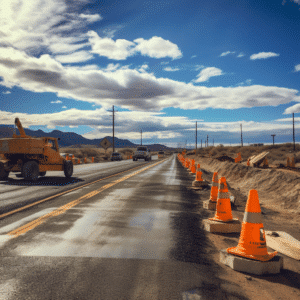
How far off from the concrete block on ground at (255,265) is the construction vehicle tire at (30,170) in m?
12.0

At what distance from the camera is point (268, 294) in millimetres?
3178

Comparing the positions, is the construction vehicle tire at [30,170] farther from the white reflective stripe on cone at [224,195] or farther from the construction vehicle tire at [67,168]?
the white reflective stripe on cone at [224,195]

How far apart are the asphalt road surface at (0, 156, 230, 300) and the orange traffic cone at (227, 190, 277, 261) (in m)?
0.48

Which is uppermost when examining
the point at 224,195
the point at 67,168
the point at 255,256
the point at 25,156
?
the point at 25,156

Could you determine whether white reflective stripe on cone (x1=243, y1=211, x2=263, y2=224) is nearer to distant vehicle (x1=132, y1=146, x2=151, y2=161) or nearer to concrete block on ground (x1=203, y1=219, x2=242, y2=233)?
concrete block on ground (x1=203, y1=219, x2=242, y2=233)

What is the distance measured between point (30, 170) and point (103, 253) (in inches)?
429

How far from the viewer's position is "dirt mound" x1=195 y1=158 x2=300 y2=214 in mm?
10420

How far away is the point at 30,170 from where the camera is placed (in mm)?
13891

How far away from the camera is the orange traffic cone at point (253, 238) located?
3.86 meters

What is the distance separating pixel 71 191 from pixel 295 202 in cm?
806

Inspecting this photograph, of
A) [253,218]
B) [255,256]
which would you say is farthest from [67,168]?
[255,256]

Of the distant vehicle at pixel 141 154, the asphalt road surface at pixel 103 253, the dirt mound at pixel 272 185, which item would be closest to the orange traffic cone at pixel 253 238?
the asphalt road surface at pixel 103 253

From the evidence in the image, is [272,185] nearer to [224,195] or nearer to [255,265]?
[224,195]

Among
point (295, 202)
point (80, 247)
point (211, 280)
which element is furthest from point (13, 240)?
point (295, 202)
